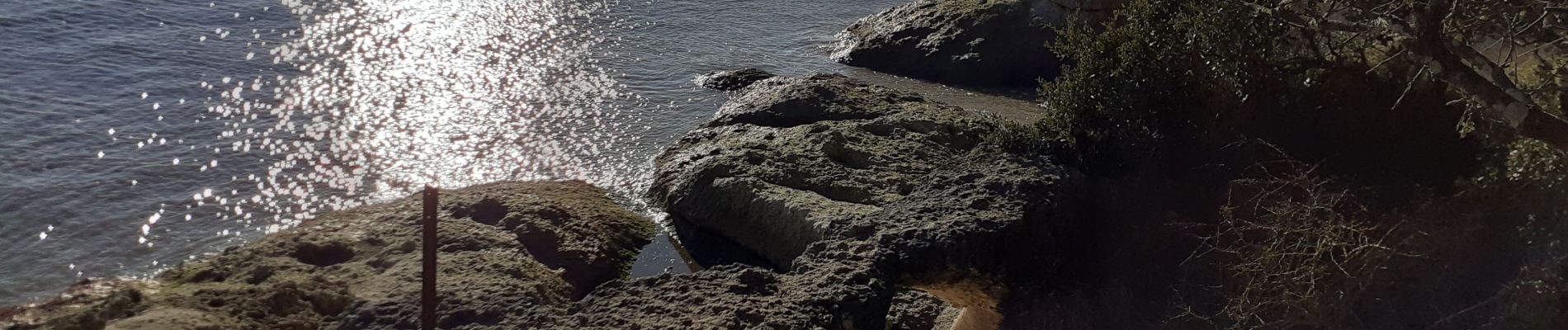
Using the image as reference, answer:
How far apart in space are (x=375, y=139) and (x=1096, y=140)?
648cm

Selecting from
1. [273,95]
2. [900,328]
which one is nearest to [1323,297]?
[900,328]

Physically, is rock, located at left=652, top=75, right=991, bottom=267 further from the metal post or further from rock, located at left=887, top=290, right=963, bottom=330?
the metal post

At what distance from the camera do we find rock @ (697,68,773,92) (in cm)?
1367

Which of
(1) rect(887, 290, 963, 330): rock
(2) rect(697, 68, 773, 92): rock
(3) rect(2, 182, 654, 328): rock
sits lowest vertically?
(1) rect(887, 290, 963, 330): rock

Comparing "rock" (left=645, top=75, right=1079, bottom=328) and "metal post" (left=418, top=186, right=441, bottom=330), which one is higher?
"metal post" (left=418, top=186, right=441, bottom=330)

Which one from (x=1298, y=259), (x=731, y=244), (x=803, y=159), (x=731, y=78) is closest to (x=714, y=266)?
(x=731, y=244)

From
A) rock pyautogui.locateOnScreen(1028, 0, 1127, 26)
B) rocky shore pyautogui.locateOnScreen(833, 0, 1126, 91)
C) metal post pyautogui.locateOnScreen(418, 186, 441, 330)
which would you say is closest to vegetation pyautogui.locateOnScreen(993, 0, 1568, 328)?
metal post pyautogui.locateOnScreen(418, 186, 441, 330)

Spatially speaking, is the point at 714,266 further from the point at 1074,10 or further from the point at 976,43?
the point at 976,43

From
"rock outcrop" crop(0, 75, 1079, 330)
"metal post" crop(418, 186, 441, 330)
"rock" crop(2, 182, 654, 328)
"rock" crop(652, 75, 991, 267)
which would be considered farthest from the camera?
"rock" crop(652, 75, 991, 267)

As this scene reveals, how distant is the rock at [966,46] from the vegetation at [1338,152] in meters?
5.50

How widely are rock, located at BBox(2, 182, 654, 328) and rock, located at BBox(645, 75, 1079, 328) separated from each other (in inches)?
24.0

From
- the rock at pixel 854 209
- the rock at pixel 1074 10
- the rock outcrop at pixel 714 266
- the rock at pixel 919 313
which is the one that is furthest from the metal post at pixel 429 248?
the rock at pixel 1074 10

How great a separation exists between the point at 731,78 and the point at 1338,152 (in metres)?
7.31

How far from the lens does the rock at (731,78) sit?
1367cm
